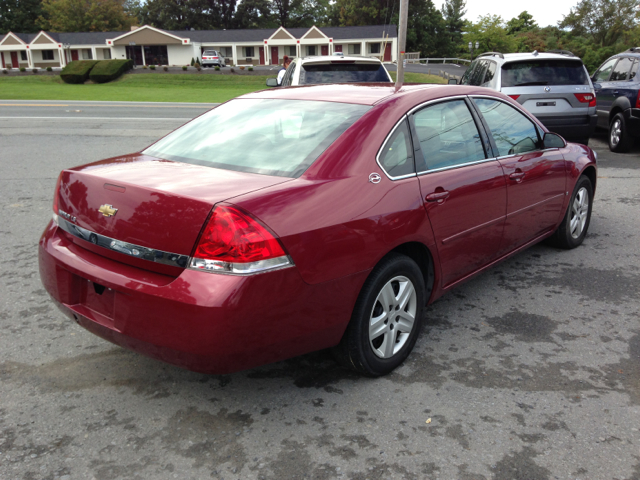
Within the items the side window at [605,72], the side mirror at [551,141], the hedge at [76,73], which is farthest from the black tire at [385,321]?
the hedge at [76,73]

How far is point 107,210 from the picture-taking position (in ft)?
9.12

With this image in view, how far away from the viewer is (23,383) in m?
3.13

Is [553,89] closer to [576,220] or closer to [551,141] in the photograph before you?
[576,220]

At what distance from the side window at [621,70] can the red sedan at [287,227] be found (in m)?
8.09

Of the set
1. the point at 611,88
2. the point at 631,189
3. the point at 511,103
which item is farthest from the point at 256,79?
the point at 511,103

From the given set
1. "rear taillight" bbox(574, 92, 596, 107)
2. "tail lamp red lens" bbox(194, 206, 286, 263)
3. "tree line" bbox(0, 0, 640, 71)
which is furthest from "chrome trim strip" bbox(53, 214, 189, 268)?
"tree line" bbox(0, 0, 640, 71)

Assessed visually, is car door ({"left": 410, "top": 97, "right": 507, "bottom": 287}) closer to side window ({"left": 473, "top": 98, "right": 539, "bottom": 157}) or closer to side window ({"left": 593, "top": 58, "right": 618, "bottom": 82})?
side window ({"left": 473, "top": 98, "right": 539, "bottom": 157})

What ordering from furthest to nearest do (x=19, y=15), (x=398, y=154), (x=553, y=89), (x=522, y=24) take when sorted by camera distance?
(x=19, y=15) < (x=522, y=24) < (x=553, y=89) < (x=398, y=154)

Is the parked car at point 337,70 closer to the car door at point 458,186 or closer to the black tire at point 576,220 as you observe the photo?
the black tire at point 576,220

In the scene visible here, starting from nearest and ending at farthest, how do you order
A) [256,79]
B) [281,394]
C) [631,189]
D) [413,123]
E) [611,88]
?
[281,394] < [413,123] < [631,189] < [611,88] < [256,79]

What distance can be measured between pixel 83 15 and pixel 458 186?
8080 centimetres

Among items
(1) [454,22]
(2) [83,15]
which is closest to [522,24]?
(1) [454,22]

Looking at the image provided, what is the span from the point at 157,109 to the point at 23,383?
17552 millimetres

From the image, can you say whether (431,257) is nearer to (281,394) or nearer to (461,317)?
(461,317)
